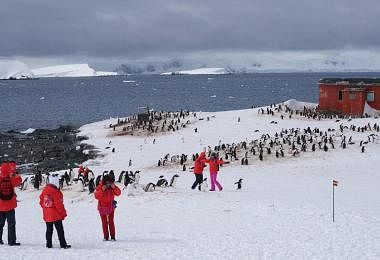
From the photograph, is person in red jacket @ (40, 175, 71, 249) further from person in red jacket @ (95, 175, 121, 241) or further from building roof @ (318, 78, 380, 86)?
building roof @ (318, 78, 380, 86)

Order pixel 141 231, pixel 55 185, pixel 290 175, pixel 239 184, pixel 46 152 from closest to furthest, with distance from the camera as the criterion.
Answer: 1. pixel 55 185
2. pixel 141 231
3. pixel 239 184
4. pixel 290 175
5. pixel 46 152

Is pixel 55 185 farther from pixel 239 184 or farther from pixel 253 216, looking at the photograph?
pixel 239 184

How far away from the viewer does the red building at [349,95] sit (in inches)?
1956

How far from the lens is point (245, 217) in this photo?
16.8 m

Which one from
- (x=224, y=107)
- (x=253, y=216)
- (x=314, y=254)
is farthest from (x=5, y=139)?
(x=224, y=107)

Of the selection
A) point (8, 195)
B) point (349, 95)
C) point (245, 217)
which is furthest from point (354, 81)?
point (8, 195)

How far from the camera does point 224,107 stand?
9775cm

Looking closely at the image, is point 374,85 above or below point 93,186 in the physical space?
above

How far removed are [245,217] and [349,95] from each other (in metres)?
36.0

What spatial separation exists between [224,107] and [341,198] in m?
77.7

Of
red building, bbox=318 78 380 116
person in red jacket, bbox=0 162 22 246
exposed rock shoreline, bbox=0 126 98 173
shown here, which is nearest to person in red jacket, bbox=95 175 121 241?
person in red jacket, bbox=0 162 22 246

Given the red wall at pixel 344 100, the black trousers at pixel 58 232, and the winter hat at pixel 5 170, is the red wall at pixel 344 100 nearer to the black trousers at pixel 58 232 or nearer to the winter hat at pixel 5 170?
the black trousers at pixel 58 232

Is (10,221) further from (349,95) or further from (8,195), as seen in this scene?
(349,95)

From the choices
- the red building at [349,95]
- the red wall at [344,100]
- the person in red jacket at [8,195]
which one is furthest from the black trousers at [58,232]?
the red wall at [344,100]
